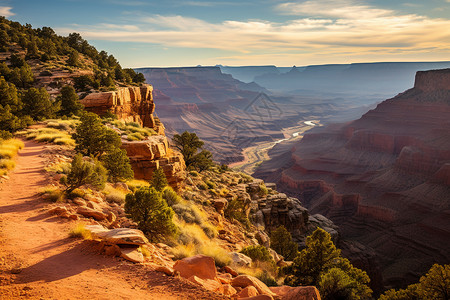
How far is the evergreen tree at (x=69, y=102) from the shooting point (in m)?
25.2

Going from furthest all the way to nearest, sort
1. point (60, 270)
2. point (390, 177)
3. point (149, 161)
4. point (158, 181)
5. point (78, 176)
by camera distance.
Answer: point (390, 177) < point (149, 161) < point (158, 181) < point (78, 176) < point (60, 270)

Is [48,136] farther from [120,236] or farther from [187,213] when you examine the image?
[120,236]

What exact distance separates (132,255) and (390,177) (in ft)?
223

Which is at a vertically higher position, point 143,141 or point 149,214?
point 143,141

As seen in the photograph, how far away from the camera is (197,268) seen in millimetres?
7215

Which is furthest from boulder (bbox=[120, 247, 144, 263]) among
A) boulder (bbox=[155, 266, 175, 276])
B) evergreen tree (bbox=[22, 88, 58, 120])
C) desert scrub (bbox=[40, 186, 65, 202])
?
evergreen tree (bbox=[22, 88, 58, 120])

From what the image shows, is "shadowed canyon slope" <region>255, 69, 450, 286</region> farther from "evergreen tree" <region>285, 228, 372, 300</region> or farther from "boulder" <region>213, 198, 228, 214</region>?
"boulder" <region>213, 198, 228, 214</region>

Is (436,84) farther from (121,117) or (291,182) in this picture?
(121,117)

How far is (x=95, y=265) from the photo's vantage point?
21.8 ft

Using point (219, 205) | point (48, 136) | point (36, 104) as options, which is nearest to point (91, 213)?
point (48, 136)

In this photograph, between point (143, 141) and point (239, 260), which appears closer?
point (239, 260)

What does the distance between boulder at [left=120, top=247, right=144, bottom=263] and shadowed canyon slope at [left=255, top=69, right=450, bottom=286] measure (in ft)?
131

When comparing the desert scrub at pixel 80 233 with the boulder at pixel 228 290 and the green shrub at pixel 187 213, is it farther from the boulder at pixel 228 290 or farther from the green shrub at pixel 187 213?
the green shrub at pixel 187 213

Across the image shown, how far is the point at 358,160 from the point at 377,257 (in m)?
43.2
